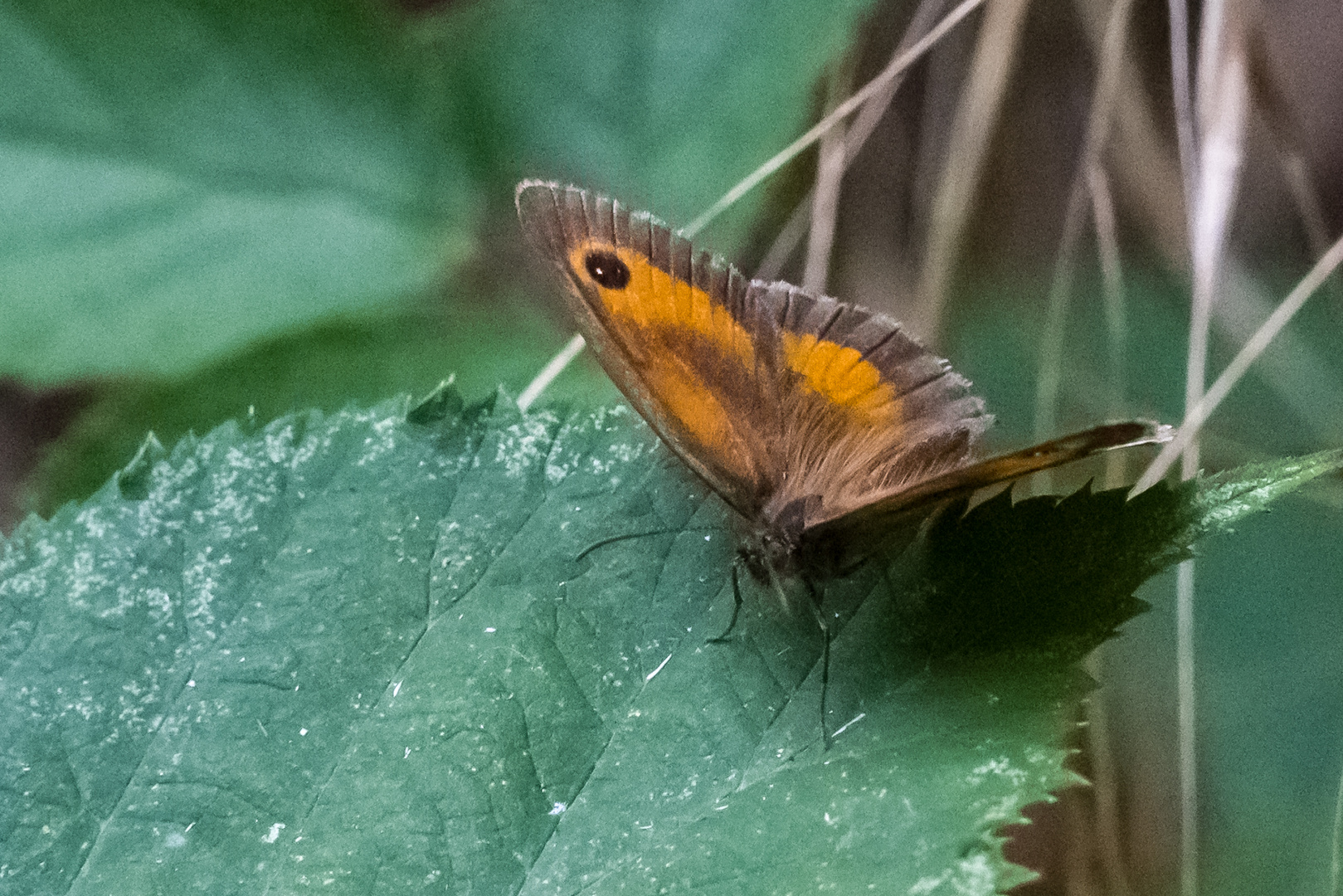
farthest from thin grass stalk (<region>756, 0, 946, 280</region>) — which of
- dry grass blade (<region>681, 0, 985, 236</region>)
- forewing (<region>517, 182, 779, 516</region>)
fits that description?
forewing (<region>517, 182, 779, 516</region>)

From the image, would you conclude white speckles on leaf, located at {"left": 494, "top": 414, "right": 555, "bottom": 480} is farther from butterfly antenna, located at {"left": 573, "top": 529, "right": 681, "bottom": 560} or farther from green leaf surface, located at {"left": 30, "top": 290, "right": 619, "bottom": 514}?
green leaf surface, located at {"left": 30, "top": 290, "right": 619, "bottom": 514}

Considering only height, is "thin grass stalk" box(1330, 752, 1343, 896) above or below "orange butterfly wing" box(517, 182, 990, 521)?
below

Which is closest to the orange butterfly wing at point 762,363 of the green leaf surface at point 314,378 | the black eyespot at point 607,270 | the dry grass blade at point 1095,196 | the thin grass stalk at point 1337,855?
the black eyespot at point 607,270

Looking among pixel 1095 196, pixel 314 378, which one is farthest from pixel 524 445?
pixel 1095 196

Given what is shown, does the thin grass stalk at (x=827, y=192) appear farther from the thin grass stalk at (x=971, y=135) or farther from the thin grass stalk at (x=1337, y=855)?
the thin grass stalk at (x=1337, y=855)

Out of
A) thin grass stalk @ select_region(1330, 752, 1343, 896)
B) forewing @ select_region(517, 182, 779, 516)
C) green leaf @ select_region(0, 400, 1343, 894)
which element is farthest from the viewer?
thin grass stalk @ select_region(1330, 752, 1343, 896)

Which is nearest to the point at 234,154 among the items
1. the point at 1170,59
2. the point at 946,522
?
the point at 946,522

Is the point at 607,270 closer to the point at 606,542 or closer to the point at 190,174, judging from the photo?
the point at 606,542
